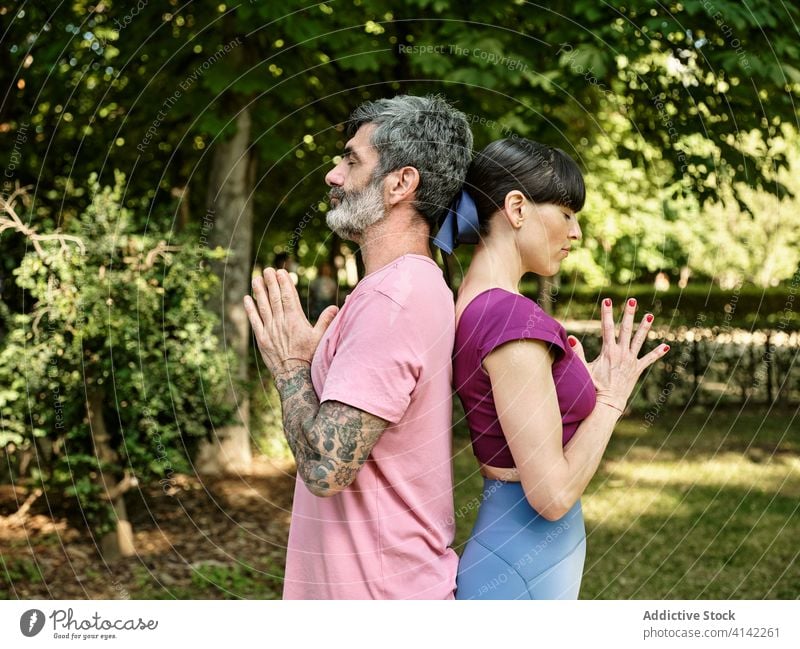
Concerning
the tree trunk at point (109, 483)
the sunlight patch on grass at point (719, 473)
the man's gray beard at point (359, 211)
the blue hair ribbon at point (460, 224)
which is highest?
the man's gray beard at point (359, 211)

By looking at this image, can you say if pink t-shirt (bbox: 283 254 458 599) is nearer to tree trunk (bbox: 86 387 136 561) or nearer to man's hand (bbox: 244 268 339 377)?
man's hand (bbox: 244 268 339 377)

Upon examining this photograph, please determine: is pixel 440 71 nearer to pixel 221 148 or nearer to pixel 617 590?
pixel 221 148

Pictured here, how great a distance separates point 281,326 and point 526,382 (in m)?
0.70

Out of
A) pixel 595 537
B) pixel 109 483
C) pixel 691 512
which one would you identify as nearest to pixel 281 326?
pixel 109 483

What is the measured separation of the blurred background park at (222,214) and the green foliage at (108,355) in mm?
23

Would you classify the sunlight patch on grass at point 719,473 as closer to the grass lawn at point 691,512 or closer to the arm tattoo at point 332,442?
the grass lawn at point 691,512

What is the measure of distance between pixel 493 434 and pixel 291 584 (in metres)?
0.74

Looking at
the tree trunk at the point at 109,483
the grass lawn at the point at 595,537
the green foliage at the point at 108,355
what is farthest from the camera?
the grass lawn at the point at 595,537

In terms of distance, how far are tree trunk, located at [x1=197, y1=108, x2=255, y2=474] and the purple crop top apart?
631 cm

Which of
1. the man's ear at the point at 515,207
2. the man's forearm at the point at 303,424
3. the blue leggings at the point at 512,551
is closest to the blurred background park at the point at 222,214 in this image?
the man's ear at the point at 515,207

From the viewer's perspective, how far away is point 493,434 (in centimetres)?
262

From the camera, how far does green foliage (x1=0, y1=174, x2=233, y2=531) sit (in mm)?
6082

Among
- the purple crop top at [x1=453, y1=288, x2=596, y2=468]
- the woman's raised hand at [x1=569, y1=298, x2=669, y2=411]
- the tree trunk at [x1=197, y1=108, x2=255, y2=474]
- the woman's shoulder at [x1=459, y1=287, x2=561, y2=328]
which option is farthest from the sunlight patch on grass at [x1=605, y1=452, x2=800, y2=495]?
the woman's shoulder at [x1=459, y1=287, x2=561, y2=328]

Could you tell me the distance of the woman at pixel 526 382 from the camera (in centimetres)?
249
